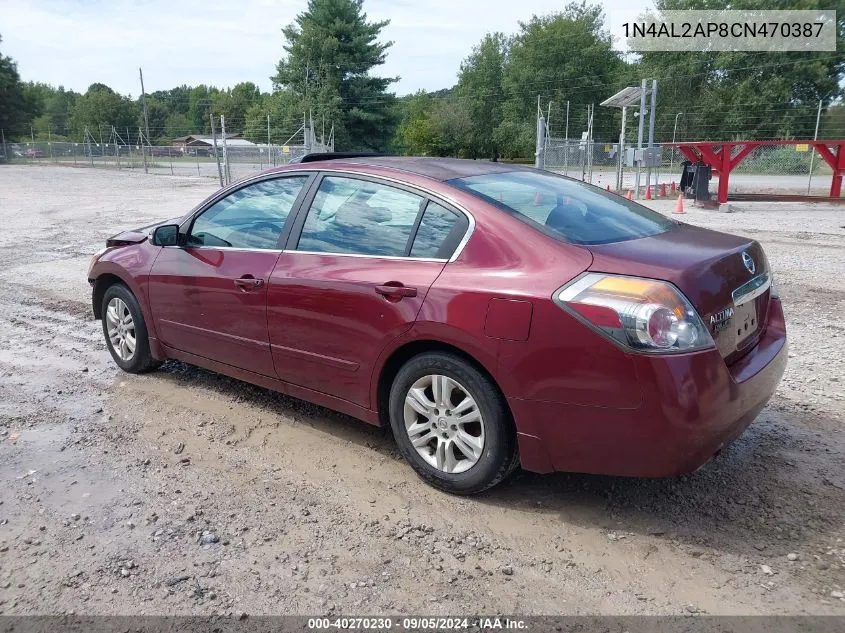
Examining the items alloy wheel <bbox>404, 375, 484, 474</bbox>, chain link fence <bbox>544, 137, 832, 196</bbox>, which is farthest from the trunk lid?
chain link fence <bbox>544, 137, 832, 196</bbox>

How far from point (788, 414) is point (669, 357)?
207cm

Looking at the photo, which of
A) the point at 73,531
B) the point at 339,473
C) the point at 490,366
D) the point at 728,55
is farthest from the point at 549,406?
the point at 728,55

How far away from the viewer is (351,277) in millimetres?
3564

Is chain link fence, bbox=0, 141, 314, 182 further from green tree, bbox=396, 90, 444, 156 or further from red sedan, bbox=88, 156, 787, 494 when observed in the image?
red sedan, bbox=88, 156, 787, 494

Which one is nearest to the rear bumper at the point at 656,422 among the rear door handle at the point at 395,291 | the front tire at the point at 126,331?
the rear door handle at the point at 395,291

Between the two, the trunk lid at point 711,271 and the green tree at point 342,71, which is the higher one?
the green tree at point 342,71

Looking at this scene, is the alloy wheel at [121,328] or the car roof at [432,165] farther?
the alloy wheel at [121,328]

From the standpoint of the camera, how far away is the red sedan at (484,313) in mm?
2789

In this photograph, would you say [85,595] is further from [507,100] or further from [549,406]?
[507,100]

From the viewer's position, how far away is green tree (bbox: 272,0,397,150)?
50.6m

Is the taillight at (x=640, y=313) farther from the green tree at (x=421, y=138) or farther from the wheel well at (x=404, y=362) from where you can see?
the green tree at (x=421, y=138)

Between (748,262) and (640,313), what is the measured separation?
0.98m

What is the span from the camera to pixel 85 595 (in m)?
2.68

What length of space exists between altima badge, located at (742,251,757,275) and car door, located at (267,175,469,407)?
1.36 metres
